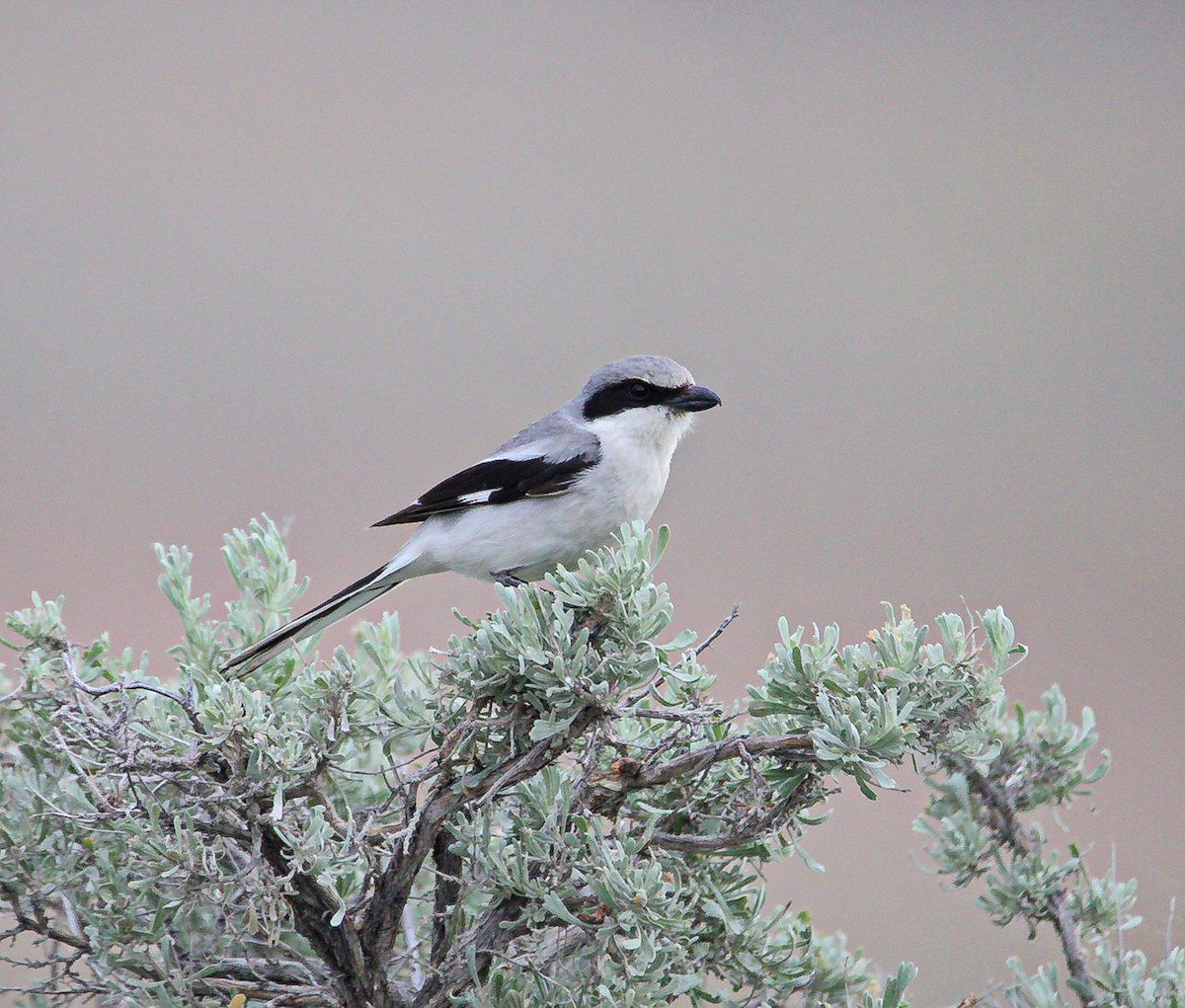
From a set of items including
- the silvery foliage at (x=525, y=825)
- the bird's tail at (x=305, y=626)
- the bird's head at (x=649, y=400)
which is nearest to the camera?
the silvery foliage at (x=525, y=825)

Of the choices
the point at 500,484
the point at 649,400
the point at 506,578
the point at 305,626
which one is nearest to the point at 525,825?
the point at 305,626

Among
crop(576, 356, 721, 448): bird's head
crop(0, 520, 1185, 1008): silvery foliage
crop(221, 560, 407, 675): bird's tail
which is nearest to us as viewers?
crop(0, 520, 1185, 1008): silvery foliage

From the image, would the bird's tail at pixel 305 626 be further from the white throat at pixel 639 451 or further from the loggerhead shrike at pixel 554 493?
the white throat at pixel 639 451

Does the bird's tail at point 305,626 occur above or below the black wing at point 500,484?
below

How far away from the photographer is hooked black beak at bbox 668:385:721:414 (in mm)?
2684

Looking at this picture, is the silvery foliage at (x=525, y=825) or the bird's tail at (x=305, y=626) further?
the bird's tail at (x=305, y=626)

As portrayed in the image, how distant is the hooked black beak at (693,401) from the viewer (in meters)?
2.68

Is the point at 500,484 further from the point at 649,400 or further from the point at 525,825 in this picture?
the point at 525,825

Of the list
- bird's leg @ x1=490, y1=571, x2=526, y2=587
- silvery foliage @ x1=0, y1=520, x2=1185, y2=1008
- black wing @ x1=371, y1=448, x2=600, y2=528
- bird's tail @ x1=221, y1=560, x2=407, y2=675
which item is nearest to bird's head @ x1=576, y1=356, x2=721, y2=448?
black wing @ x1=371, y1=448, x2=600, y2=528

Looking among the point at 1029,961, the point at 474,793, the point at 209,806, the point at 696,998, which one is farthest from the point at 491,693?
the point at 1029,961

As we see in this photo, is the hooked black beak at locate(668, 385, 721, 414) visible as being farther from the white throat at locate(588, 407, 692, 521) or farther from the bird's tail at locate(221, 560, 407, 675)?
the bird's tail at locate(221, 560, 407, 675)

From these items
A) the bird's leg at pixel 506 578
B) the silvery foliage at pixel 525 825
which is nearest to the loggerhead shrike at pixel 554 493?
the bird's leg at pixel 506 578

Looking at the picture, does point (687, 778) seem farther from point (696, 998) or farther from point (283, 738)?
point (283, 738)

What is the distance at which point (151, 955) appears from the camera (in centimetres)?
175
